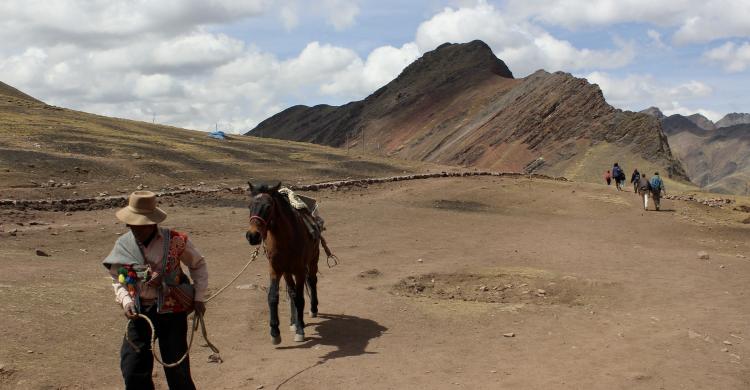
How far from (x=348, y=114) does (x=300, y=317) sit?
100 metres

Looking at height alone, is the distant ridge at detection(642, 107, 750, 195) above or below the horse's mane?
above

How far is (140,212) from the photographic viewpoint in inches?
224

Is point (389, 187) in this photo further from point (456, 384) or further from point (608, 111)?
point (608, 111)

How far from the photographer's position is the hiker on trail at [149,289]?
5.67 m

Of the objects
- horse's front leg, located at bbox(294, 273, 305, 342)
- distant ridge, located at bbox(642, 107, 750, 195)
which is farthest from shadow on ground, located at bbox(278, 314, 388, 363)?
distant ridge, located at bbox(642, 107, 750, 195)

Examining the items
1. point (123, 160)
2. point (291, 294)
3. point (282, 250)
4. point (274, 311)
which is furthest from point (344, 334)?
point (123, 160)

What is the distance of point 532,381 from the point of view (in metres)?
7.68

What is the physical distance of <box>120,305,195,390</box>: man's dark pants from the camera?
18.7 ft

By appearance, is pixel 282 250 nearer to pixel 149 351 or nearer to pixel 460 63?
pixel 149 351

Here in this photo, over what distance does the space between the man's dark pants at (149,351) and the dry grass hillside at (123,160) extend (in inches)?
758

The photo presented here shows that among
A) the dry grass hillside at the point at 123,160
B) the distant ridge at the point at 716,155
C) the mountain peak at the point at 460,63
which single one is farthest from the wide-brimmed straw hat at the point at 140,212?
the distant ridge at the point at 716,155

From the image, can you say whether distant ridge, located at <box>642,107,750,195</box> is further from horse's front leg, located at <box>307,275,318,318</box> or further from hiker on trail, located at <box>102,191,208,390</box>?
hiker on trail, located at <box>102,191,208,390</box>

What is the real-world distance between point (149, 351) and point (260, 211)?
311 centimetres

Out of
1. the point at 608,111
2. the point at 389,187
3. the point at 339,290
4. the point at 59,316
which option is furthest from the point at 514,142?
the point at 59,316
